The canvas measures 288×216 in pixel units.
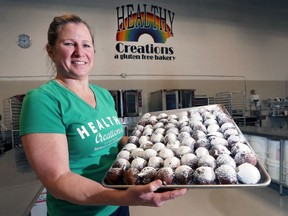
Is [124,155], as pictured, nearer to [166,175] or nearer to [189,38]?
[166,175]

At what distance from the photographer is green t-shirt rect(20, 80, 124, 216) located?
649mm

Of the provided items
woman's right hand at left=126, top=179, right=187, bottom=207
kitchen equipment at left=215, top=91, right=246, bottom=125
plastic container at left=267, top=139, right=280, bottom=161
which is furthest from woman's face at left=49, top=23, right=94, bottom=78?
kitchen equipment at left=215, top=91, right=246, bottom=125

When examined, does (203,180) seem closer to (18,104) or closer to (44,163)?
(44,163)

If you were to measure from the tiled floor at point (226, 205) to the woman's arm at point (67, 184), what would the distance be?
184 centimetres

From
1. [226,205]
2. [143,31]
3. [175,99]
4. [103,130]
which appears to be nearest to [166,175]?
[103,130]

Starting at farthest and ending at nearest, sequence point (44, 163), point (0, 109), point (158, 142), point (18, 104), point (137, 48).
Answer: point (137, 48)
point (0, 109)
point (18, 104)
point (158, 142)
point (44, 163)

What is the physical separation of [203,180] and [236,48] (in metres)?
4.89

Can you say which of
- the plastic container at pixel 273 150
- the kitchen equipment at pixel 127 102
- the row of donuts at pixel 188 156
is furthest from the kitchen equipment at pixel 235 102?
the row of donuts at pixel 188 156

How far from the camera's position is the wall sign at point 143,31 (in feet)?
13.4

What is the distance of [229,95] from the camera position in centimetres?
451

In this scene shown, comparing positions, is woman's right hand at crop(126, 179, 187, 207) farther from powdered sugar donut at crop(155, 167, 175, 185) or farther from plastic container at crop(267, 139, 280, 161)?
plastic container at crop(267, 139, 280, 161)

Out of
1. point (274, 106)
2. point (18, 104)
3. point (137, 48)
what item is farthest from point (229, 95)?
point (18, 104)

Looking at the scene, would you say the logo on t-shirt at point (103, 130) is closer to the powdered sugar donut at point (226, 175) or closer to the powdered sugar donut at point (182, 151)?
the powdered sugar donut at point (182, 151)

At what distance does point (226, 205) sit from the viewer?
2268 millimetres
